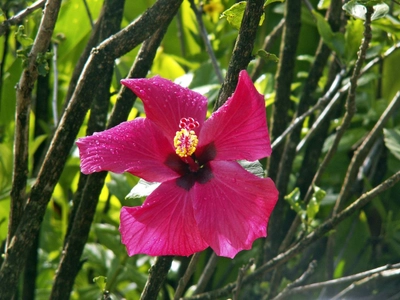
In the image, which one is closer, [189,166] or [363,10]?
[189,166]

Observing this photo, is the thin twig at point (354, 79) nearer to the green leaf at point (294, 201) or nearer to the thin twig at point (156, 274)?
the green leaf at point (294, 201)

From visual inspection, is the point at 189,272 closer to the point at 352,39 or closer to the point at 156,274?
the point at 156,274

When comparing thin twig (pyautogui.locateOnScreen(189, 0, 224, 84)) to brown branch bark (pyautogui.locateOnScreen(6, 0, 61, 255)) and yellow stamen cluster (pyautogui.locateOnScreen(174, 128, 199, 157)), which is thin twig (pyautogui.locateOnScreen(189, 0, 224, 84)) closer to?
brown branch bark (pyautogui.locateOnScreen(6, 0, 61, 255))

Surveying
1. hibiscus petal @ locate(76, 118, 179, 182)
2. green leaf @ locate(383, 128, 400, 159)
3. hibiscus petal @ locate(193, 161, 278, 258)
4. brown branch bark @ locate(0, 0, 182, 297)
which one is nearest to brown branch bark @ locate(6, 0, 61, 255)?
brown branch bark @ locate(0, 0, 182, 297)

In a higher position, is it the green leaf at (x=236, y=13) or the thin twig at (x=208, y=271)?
the green leaf at (x=236, y=13)

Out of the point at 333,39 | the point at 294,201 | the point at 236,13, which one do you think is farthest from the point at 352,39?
the point at 236,13

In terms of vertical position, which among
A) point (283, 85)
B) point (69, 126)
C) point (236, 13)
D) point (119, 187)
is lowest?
point (119, 187)

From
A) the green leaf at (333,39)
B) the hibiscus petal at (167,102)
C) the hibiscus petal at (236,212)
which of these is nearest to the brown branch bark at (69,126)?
the hibiscus petal at (167,102)

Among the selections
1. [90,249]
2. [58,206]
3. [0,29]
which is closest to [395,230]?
[90,249]
